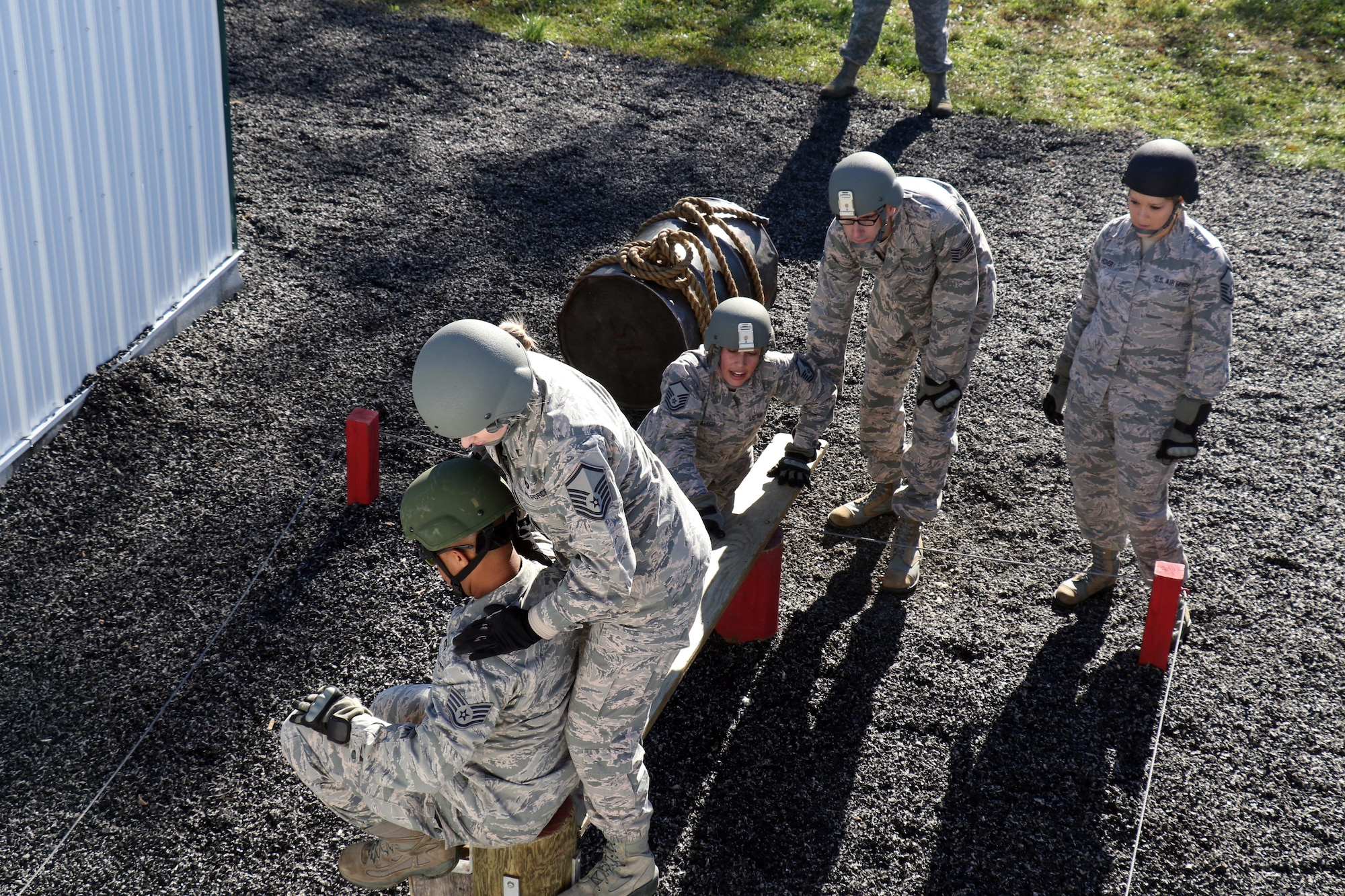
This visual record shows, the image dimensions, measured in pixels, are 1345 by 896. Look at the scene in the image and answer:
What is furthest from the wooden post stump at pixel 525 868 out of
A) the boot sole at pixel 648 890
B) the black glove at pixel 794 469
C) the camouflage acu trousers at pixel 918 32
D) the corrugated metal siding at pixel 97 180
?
the camouflage acu trousers at pixel 918 32

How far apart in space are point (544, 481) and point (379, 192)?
591 cm

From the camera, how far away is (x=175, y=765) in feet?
13.6

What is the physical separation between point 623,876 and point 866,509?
2575 millimetres

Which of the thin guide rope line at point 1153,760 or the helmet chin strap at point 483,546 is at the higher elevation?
the helmet chin strap at point 483,546

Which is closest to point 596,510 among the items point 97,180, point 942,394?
point 942,394

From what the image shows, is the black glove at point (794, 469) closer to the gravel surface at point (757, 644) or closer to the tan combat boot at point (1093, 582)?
the gravel surface at point (757, 644)

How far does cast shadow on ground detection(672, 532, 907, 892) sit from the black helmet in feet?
6.83

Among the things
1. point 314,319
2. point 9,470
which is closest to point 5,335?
point 9,470

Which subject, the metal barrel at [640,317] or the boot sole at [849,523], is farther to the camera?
the metal barrel at [640,317]

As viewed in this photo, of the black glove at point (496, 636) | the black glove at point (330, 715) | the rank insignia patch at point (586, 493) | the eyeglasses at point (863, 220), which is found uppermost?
the eyeglasses at point (863, 220)

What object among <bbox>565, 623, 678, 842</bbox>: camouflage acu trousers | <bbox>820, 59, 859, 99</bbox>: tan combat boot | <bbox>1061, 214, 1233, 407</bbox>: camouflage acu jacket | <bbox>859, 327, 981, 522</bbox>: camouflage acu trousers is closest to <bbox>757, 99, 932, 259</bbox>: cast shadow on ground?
<bbox>820, 59, 859, 99</bbox>: tan combat boot

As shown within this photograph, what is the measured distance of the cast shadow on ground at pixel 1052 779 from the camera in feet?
12.9

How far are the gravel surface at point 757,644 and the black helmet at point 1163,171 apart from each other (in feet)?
6.20

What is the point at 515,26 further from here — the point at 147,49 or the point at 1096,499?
the point at 1096,499
